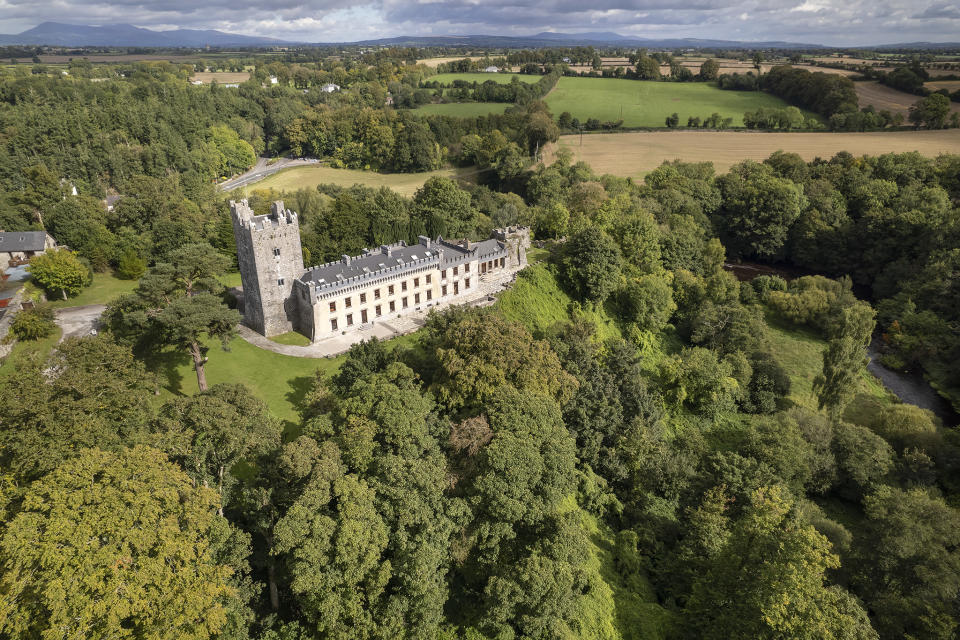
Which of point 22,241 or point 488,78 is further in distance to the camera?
point 488,78

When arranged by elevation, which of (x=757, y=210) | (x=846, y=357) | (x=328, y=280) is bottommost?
(x=846, y=357)

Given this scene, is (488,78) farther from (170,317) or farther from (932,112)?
(170,317)

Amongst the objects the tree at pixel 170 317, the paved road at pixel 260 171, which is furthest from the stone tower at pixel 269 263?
the paved road at pixel 260 171

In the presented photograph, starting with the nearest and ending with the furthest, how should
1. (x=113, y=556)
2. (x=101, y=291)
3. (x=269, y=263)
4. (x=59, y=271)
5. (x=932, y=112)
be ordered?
(x=113, y=556)
(x=269, y=263)
(x=59, y=271)
(x=101, y=291)
(x=932, y=112)

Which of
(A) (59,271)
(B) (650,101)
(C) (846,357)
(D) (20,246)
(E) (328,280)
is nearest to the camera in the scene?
(C) (846,357)

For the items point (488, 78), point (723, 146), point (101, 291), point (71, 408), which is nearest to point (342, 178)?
point (101, 291)

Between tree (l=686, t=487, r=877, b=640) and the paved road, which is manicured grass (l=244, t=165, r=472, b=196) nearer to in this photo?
the paved road

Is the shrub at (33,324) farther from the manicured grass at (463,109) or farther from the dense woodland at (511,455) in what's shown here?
the manicured grass at (463,109)

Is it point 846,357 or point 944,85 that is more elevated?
point 944,85
